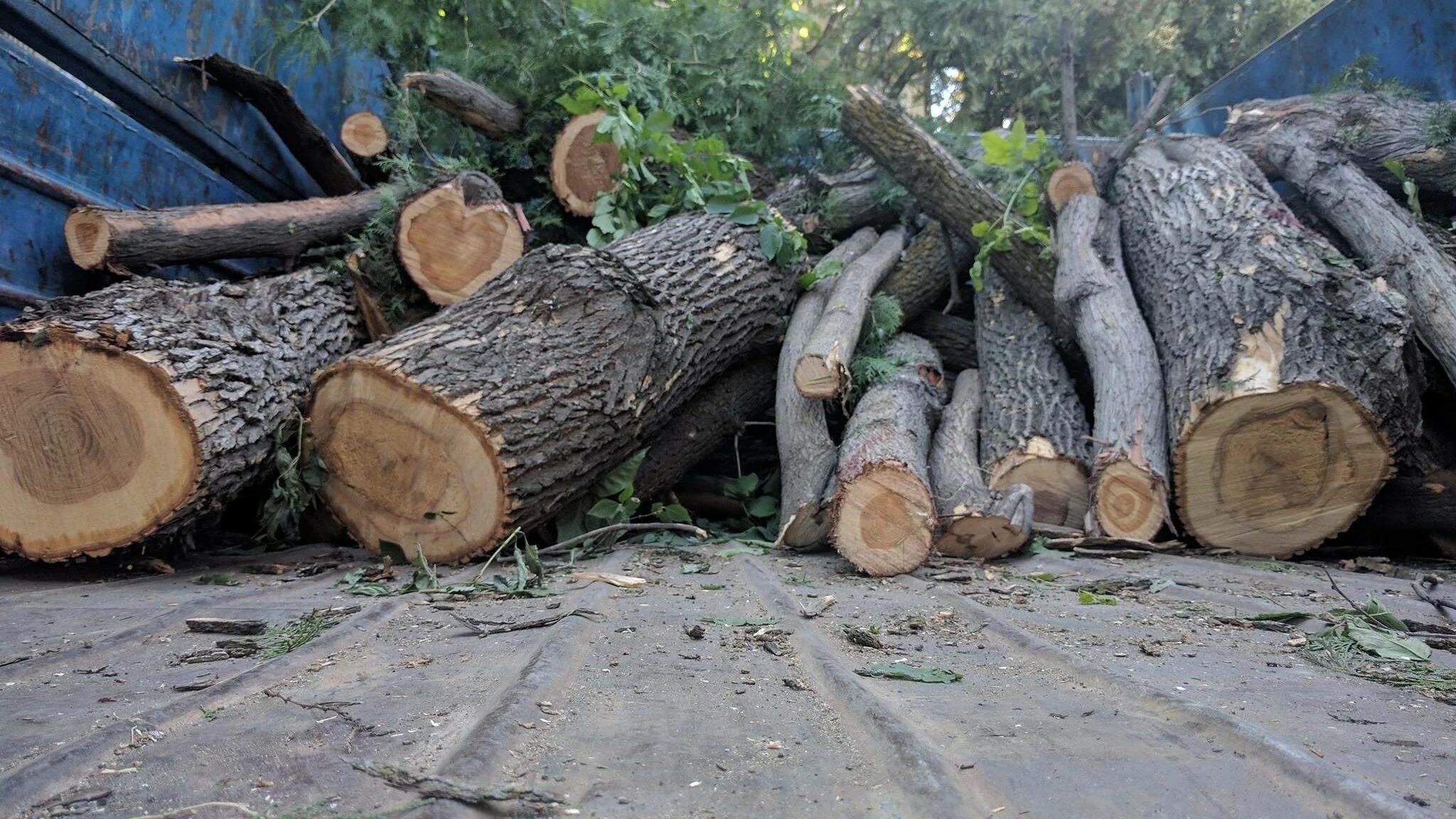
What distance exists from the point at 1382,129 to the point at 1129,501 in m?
2.86

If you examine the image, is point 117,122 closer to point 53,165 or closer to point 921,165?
point 53,165

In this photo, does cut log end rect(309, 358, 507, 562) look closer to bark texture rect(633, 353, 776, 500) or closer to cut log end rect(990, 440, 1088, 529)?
bark texture rect(633, 353, 776, 500)

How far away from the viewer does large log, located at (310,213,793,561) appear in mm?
3314

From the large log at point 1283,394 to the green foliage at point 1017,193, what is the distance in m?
1.12

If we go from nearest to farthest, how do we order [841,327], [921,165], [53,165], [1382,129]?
1. [53,165]
2. [841,327]
3. [1382,129]
4. [921,165]

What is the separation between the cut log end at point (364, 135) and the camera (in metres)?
5.11

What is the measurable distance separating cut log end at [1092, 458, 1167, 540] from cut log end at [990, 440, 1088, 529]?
0.25 meters

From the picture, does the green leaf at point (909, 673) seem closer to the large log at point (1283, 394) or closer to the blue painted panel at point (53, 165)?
the large log at point (1283, 394)

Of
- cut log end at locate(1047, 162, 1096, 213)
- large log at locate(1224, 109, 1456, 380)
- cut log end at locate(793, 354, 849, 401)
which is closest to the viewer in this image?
large log at locate(1224, 109, 1456, 380)

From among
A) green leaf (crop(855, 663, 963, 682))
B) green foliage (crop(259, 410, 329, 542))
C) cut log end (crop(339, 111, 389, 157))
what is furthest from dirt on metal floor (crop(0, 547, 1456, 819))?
cut log end (crop(339, 111, 389, 157))

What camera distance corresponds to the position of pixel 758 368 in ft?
15.9

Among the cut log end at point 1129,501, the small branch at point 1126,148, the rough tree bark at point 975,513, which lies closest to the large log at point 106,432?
the rough tree bark at point 975,513

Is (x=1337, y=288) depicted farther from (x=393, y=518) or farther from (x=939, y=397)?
Answer: (x=393, y=518)

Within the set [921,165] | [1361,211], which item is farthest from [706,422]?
[1361,211]
